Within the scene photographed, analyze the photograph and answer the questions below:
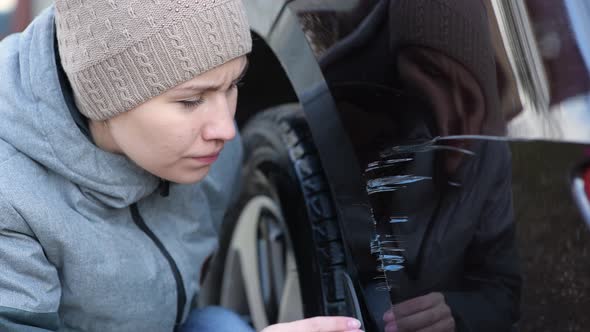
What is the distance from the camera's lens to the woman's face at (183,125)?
4.73 feet

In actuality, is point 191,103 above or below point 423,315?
above

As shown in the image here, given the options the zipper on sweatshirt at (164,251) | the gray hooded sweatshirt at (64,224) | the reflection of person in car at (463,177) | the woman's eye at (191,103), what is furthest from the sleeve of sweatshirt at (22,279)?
the reflection of person in car at (463,177)

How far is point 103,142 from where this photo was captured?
1.57 metres

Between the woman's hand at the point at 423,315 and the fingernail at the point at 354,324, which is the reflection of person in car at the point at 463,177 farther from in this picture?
the fingernail at the point at 354,324

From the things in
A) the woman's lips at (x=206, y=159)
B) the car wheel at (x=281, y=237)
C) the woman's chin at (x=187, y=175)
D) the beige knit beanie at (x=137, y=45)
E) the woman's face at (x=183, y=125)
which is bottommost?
the car wheel at (x=281, y=237)

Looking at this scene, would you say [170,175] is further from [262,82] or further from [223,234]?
[223,234]

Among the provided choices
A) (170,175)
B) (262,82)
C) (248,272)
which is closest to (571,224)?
(170,175)

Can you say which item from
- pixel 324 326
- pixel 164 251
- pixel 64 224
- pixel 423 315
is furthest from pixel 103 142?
pixel 423 315

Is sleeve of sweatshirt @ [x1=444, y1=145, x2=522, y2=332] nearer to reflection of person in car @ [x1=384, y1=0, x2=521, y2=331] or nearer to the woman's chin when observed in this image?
reflection of person in car @ [x1=384, y1=0, x2=521, y2=331]

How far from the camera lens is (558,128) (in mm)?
1021

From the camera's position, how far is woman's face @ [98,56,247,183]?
144 cm

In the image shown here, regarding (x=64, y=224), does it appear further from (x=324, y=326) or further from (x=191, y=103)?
(x=324, y=326)

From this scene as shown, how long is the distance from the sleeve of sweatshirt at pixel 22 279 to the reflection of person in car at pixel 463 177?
69cm

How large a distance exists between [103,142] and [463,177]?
75cm
